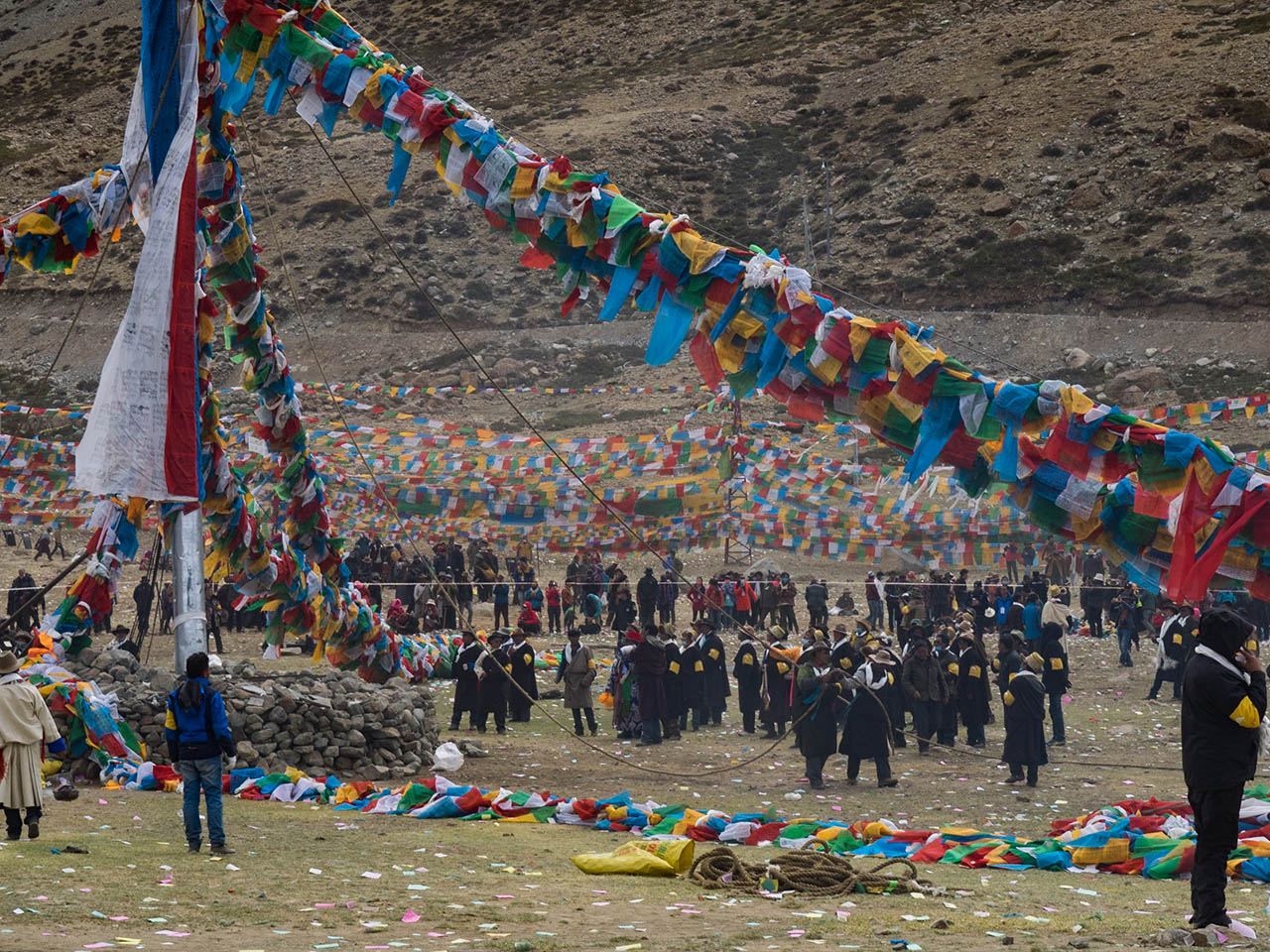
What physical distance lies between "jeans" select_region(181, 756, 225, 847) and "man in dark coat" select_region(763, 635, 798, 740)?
8810 millimetres

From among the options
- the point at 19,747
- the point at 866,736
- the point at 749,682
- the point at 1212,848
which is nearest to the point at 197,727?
the point at 19,747

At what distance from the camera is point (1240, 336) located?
48312 millimetres

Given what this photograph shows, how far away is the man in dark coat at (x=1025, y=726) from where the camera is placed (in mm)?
15523

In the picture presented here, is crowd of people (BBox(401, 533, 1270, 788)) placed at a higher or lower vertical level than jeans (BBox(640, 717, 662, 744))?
higher

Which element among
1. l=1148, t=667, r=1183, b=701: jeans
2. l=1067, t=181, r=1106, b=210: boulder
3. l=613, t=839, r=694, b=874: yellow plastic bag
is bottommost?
l=613, t=839, r=694, b=874: yellow plastic bag

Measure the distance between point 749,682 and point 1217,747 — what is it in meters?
11.4

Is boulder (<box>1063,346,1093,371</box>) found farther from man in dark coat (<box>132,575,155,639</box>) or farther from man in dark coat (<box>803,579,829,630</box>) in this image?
man in dark coat (<box>132,575,155,639</box>)

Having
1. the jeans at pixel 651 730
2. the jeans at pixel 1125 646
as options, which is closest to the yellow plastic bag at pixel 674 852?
the jeans at pixel 651 730

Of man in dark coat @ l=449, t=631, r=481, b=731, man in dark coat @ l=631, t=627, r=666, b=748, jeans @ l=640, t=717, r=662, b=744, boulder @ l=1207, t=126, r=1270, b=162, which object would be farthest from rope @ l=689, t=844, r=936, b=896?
boulder @ l=1207, t=126, r=1270, b=162

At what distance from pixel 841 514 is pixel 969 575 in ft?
18.1

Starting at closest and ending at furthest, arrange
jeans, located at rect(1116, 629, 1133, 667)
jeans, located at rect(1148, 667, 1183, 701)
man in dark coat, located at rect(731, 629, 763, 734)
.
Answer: man in dark coat, located at rect(731, 629, 763, 734)
jeans, located at rect(1148, 667, 1183, 701)
jeans, located at rect(1116, 629, 1133, 667)

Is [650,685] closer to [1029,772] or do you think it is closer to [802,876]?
[1029,772]

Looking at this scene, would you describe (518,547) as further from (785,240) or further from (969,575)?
(785,240)

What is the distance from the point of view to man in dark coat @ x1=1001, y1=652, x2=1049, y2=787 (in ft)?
50.9
